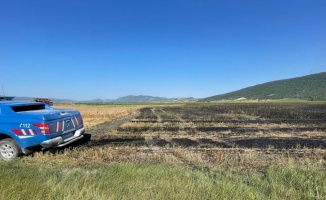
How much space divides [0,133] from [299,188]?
8543 mm

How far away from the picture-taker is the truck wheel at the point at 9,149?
29.1ft

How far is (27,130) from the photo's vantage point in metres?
8.66

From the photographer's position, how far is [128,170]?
6.74 meters

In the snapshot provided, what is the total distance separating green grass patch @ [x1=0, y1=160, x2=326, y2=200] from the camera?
5125mm

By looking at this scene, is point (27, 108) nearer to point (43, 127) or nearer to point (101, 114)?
point (43, 127)

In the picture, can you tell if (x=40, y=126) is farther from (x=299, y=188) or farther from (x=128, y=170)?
(x=299, y=188)

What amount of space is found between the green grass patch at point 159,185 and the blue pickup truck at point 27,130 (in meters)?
1.81

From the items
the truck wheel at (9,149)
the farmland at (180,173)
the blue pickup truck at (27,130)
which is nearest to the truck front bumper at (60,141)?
the blue pickup truck at (27,130)

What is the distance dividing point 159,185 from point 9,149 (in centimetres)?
579

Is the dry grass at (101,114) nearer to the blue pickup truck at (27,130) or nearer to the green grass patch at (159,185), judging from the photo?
the blue pickup truck at (27,130)

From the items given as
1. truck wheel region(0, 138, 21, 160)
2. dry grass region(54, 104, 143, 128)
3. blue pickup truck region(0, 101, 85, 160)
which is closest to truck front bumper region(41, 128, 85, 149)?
blue pickup truck region(0, 101, 85, 160)

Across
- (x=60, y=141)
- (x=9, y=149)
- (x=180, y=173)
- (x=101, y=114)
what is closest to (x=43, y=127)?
(x=60, y=141)

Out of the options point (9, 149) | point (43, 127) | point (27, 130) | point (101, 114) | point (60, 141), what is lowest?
point (101, 114)

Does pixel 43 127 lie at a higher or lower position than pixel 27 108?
lower
